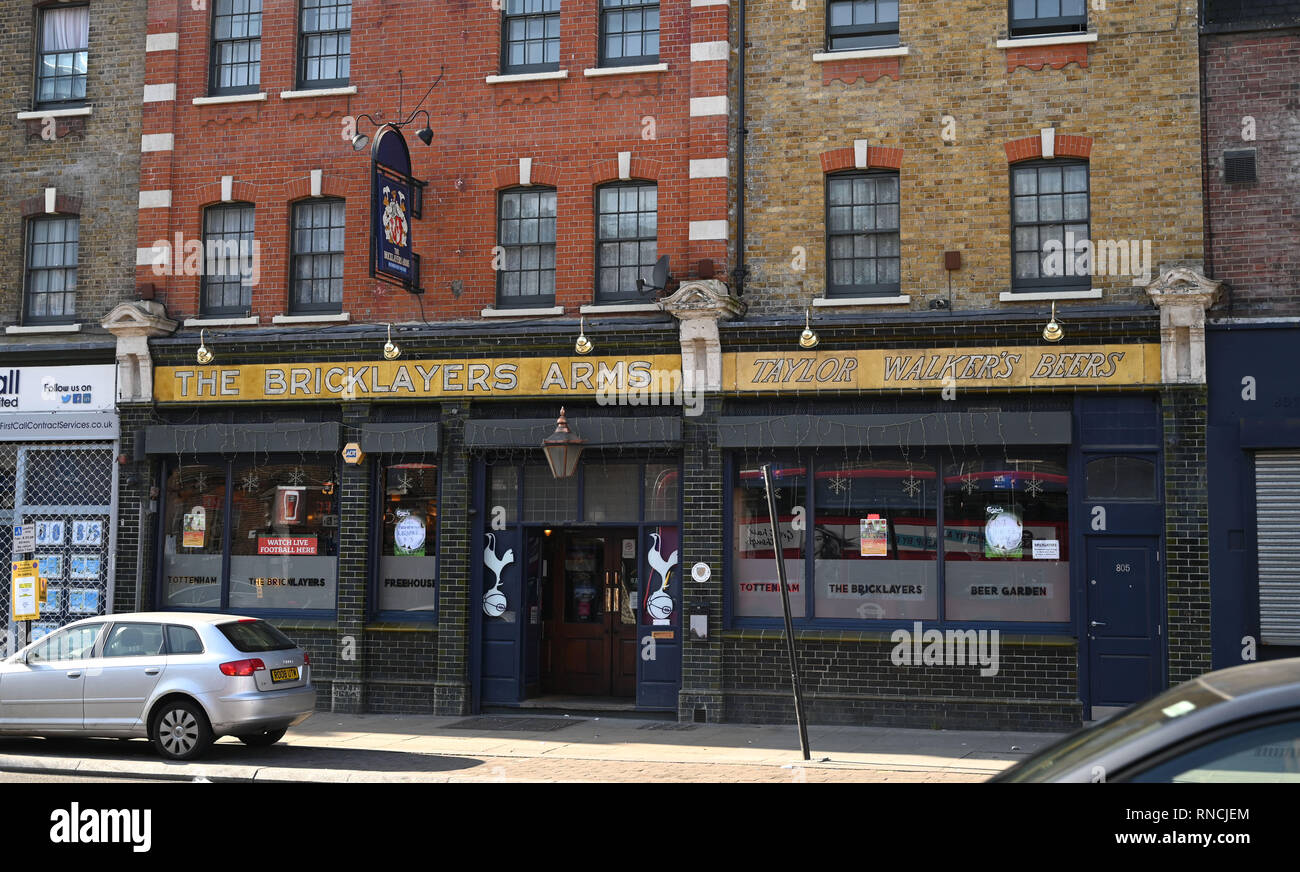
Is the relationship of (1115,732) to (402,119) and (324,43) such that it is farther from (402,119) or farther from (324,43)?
(324,43)

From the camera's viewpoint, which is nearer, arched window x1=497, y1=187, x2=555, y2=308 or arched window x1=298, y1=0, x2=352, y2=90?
arched window x1=497, y1=187, x2=555, y2=308

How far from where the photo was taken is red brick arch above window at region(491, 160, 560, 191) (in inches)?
691

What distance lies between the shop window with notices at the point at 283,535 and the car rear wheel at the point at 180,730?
190 inches

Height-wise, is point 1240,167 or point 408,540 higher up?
point 1240,167

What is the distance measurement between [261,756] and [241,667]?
1072 mm

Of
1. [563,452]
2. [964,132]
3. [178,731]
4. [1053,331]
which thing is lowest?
[178,731]

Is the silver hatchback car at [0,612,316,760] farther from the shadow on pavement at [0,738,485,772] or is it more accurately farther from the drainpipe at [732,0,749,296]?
A: the drainpipe at [732,0,749,296]

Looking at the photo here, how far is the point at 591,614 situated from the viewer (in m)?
17.8

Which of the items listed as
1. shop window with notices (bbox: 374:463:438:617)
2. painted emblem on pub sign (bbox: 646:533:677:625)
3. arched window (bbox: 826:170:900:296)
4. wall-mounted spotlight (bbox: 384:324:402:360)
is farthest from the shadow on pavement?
arched window (bbox: 826:170:900:296)

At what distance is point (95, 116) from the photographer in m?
19.6

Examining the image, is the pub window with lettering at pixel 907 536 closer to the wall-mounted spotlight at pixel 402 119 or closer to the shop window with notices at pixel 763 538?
the shop window with notices at pixel 763 538

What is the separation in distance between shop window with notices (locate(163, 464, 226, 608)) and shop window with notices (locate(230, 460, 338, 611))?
28cm

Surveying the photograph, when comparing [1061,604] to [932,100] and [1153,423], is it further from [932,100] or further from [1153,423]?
[932,100]

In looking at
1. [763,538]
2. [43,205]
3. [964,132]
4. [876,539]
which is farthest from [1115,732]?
[43,205]
